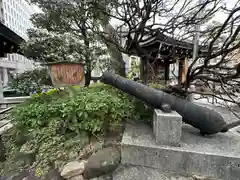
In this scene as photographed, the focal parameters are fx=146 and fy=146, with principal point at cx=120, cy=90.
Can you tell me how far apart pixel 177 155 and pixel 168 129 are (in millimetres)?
357

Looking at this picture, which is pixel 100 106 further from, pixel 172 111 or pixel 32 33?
pixel 32 33

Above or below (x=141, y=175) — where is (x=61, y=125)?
above

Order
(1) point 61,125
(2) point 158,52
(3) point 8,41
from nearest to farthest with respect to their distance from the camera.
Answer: (1) point 61,125 → (2) point 158,52 → (3) point 8,41

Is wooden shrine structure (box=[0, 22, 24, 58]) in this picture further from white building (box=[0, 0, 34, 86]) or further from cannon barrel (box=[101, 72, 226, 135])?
white building (box=[0, 0, 34, 86])

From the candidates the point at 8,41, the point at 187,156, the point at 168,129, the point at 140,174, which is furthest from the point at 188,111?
the point at 8,41

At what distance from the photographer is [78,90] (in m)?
3.27

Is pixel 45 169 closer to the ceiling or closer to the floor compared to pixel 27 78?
closer to the floor

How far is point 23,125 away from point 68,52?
14.9ft

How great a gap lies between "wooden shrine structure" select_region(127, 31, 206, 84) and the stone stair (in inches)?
61.4

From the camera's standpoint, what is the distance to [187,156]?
6.52 ft

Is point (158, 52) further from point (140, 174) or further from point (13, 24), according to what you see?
point (13, 24)

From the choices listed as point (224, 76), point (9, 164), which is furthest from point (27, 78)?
point (224, 76)

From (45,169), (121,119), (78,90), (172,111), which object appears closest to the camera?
(45,169)

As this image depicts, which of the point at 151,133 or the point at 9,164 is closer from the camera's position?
the point at 9,164
